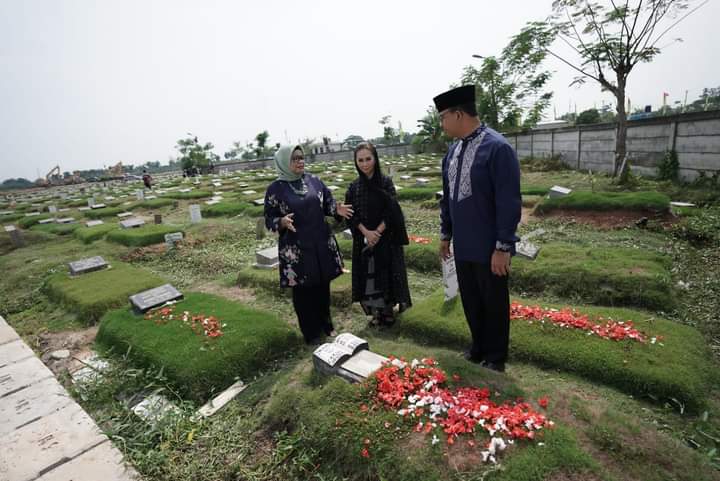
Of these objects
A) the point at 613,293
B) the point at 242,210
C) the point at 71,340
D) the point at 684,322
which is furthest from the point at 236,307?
the point at 242,210

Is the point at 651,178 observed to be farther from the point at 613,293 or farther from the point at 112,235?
the point at 112,235

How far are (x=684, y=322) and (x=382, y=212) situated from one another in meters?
3.40

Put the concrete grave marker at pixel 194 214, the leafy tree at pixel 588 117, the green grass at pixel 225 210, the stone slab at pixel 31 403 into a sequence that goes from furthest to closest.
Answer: the leafy tree at pixel 588 117, the green grass at pixel 225 210, the concrete grave marker at pixel 194 214, the stone slab at pixel 31 403

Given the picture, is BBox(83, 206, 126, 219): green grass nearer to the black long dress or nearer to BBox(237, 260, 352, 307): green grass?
BBox(237, 260, 352, 307): green grass

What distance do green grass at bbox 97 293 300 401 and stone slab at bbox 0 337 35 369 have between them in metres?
0.77

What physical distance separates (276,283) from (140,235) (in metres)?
5.74

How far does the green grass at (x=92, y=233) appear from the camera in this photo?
35.1ft

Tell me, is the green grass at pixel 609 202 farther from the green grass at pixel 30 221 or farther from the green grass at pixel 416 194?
the green grass at pixel 30 221

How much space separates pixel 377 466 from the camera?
2.31 m

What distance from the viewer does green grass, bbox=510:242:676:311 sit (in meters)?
4.47

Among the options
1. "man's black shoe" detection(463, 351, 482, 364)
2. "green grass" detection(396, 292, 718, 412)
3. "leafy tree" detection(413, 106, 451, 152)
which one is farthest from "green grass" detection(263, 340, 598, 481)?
"leafy tree" detection(413, 106, 451, 152)

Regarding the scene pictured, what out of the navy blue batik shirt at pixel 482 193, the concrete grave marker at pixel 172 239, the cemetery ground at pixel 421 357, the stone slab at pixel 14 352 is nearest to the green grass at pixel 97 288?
the cemetery ground at pixel 421 357

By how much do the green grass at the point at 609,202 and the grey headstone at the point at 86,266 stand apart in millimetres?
9539

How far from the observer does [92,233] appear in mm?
10844
